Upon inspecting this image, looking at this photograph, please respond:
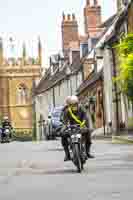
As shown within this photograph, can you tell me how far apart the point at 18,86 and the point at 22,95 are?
1639 mm

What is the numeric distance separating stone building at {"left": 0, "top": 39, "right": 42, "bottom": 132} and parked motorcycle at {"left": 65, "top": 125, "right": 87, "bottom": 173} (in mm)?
91137

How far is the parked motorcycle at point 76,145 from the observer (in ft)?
44.8

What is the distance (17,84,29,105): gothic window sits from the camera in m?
106

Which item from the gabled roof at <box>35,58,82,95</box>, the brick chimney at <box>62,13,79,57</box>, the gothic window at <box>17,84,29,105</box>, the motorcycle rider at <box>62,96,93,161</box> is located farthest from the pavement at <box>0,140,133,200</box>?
the gothic window at <box>17,84,29,105</box>

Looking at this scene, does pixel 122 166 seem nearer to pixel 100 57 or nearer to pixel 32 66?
pixel 100 57

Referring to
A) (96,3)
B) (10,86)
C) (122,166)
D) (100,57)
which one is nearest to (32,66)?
(10,86)

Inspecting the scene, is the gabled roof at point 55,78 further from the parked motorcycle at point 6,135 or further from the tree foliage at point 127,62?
the tree foliage at point 127,62

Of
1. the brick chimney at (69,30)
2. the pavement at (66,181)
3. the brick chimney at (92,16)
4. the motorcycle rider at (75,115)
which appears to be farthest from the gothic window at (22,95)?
the motorcycle rider at (75,115)

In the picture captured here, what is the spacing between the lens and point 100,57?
51375 millimetres

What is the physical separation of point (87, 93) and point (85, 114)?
141 feet

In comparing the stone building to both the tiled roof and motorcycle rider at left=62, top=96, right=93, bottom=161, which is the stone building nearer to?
the tiled roof

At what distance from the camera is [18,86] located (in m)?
107

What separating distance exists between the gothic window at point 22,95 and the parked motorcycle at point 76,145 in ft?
304

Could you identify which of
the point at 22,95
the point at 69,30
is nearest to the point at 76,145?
the point at 69,30
